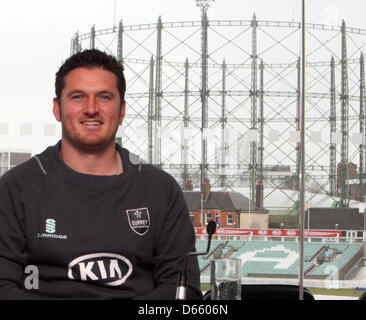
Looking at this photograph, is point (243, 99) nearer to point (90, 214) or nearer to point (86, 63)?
point (86, 63)

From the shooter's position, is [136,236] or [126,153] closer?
[136,236]

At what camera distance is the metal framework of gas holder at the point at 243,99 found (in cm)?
253

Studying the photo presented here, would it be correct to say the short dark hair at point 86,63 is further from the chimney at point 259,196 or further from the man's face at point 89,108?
the chimney at point 259,196

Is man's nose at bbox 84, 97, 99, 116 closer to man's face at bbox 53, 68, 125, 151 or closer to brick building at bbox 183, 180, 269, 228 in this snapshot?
man's face at bbox 53, 68, 125, 151

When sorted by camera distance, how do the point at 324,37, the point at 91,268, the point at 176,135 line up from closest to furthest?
the point at 91,268
the point at 176,135
the point at 324,37

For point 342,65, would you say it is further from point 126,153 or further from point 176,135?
point 126,153

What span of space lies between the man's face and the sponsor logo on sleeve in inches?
6.3

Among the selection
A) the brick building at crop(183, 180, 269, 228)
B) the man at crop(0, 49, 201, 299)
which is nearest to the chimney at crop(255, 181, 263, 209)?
the brick building at crop(183, 180, 269, 228)

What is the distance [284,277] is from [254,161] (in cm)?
59

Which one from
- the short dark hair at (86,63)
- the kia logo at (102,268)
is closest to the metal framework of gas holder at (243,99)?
the short dark hair at (86,63)

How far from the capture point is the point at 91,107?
1.15m

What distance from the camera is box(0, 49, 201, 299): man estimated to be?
1.08 meters

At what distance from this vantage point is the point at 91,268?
1096 millimetres

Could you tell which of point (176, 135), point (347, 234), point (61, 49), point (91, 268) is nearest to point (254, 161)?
point (176, 135)
